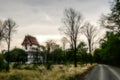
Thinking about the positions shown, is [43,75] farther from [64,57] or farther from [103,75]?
[64,57]

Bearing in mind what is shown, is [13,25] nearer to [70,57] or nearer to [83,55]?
[83,55]

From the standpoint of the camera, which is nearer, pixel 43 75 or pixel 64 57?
pixel 43 75

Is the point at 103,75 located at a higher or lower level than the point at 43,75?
lower

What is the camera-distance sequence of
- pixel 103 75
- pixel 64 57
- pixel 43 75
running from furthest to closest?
pixel 64 57 < pixel 103 75 < pixel 43 75

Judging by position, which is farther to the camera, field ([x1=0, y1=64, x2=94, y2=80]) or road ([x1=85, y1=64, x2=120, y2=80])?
road ([x1=85, y1=64, x2=120, y2=80])

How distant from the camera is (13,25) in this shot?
8306 centimetres

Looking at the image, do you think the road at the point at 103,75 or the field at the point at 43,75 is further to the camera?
the road at the point at 103,75

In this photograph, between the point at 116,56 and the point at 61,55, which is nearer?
the point at 116,56

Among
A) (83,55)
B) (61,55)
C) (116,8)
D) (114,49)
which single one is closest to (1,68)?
(116,8)

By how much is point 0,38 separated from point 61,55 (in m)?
56.6

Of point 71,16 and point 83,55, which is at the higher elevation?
point 71,16

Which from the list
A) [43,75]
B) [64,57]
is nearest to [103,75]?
[43,75]

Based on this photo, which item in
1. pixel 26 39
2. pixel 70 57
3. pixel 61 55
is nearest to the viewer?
pixel 70 57

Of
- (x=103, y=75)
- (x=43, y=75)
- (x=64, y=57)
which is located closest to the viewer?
(x=43, y=75)
